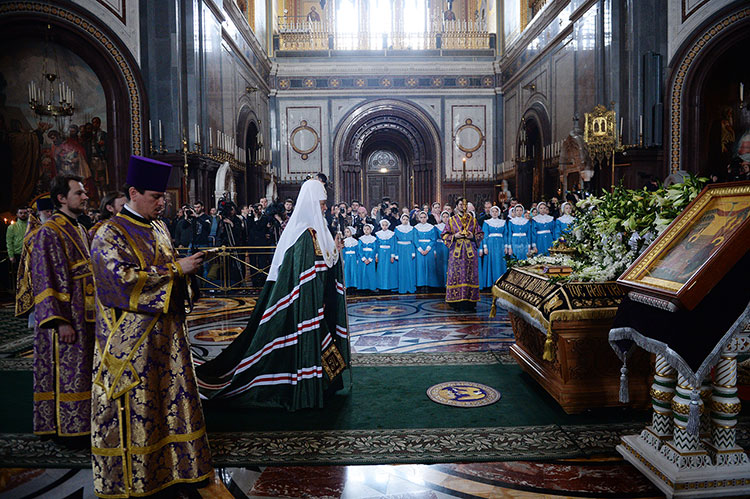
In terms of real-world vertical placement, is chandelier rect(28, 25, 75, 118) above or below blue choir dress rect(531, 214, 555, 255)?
above

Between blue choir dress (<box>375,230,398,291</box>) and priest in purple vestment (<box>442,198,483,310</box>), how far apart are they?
1.84 m

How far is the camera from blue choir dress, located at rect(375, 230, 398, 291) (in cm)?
989

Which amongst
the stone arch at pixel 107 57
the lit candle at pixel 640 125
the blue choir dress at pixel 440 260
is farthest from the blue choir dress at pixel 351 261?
the lit candle at pixel 640 125

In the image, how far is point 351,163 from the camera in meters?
19.3

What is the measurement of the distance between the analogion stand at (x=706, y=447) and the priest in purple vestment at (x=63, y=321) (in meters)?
3.47

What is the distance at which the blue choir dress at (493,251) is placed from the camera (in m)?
9.91

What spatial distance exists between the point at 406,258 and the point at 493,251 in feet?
5.60

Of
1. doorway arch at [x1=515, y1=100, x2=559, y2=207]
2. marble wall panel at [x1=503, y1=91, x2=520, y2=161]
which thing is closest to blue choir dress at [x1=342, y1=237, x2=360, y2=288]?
doorway arch at [x1=515, y1=100, x2=559, y2=207]

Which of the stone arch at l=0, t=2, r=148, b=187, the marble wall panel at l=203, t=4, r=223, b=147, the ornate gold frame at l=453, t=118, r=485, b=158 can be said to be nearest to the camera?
the stone arch at l=0, t=2, r=148, b=187

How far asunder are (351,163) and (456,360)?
1497 cm

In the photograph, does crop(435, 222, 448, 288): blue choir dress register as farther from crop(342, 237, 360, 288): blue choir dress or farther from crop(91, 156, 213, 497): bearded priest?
crop(91, 156, 213, 497): bearded priest

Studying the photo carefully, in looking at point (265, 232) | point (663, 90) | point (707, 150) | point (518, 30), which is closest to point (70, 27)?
point (265, 232)

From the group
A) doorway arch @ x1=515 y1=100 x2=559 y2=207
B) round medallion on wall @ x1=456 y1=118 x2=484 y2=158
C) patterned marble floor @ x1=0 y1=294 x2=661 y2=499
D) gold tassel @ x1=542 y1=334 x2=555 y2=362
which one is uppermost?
round medallion on wall @ x1=456 y1=118 x2=484 y2=158

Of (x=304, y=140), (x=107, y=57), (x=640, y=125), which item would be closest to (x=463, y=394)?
(x=640, y=125)
